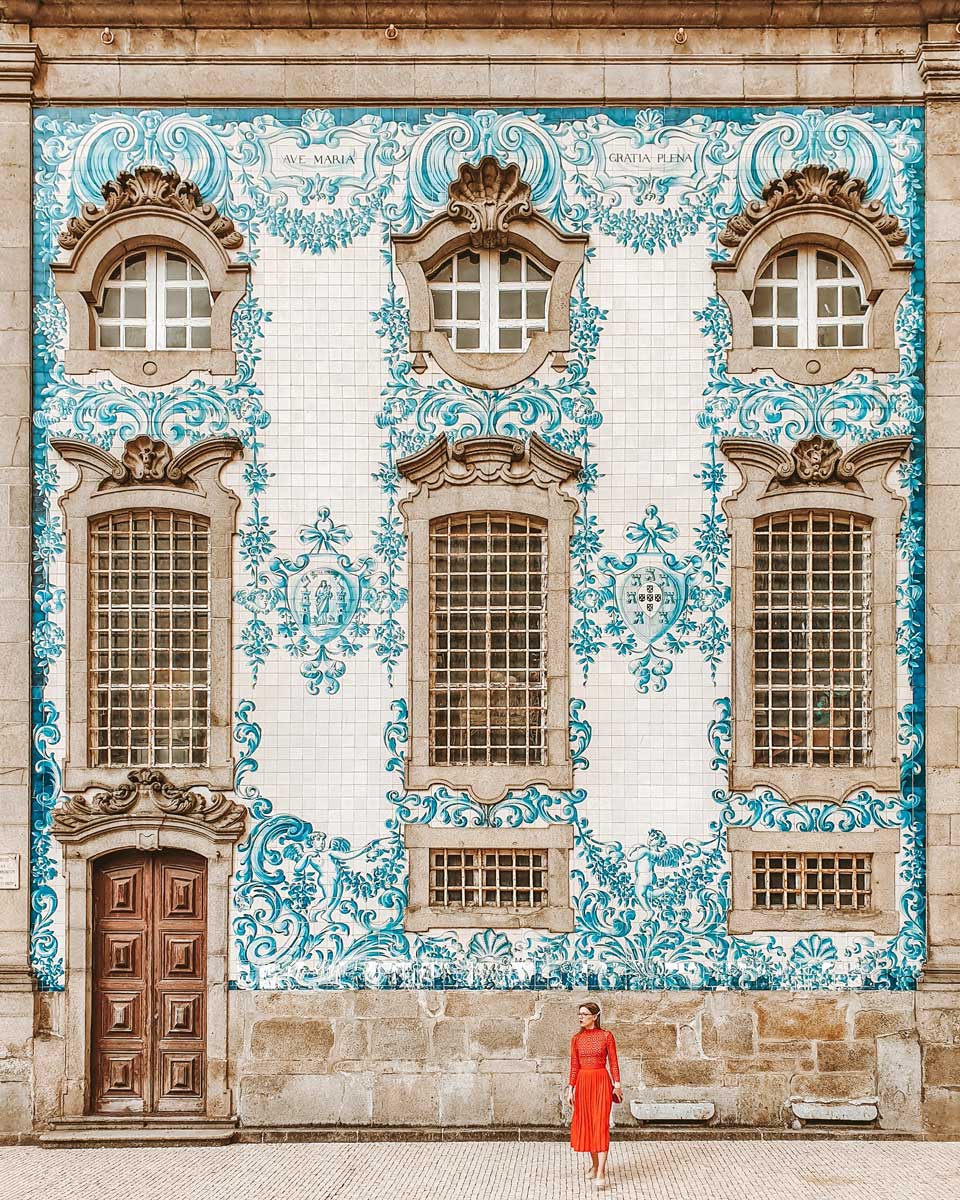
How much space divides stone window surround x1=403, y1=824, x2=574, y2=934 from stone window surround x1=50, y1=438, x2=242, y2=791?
77.3 inches

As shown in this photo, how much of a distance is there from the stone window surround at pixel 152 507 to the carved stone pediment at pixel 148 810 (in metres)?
0.16

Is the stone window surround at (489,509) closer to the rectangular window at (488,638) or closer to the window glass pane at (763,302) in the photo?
the rectangular window at (488,638)

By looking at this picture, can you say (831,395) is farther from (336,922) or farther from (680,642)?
(336,922)

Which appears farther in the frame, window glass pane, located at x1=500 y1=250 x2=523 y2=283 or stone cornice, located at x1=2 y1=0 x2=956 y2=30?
window glass pane, located at x1=500 y1=250 x2=523 y2=283

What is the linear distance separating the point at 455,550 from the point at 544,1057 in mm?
4735

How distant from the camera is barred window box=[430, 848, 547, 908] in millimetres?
10125

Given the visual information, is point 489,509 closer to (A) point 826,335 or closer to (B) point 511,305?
(B) point 511,305

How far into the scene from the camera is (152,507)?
33.4 feet

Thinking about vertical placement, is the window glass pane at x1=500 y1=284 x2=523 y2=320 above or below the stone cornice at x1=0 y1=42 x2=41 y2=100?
below

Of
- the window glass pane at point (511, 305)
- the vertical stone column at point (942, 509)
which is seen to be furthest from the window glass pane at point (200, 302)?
the vertical stone column at point (942, 509)

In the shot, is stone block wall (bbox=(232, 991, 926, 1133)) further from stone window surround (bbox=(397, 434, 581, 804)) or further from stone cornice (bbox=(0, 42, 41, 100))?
stone cornice (bbox=(0, 42, 41, 100))

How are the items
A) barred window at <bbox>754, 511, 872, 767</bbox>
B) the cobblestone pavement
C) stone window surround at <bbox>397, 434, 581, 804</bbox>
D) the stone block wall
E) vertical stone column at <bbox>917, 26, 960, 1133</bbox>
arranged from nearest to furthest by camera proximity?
the cobblestone pavement < the stone block wall < vertical stone column at <bbox>917, 26, 960, 1133</bbox> < stone window surround at <bbox>397, 434, 581, 804</bbox> < barred window at <bbox>754, 511, 872, 767</bbox>

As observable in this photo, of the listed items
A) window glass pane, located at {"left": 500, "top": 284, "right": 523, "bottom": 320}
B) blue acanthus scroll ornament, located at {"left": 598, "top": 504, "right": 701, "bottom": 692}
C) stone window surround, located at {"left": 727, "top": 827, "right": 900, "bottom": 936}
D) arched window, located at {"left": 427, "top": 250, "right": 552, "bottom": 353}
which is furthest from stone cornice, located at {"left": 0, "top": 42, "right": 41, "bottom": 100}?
stone window surround, located at {"left": 727, "top": 827, "right": 900, "bottom": 936}

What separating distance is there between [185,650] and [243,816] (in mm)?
1663
